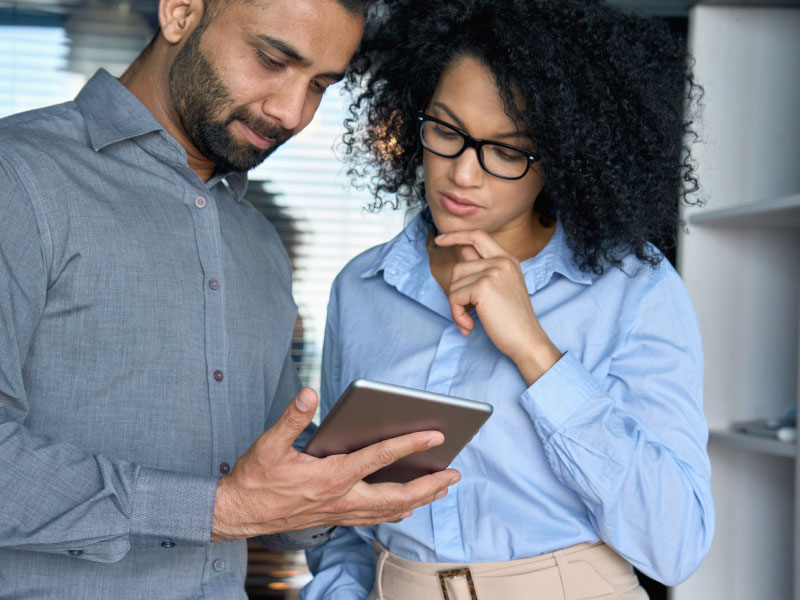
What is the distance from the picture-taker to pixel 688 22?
2574 mm

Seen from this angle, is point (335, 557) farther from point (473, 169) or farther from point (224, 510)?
point (473, 169)

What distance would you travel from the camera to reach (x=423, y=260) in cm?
166

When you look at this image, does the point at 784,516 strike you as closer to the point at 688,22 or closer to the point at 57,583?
the point at 688,22

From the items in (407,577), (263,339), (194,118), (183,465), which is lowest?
(407,577)

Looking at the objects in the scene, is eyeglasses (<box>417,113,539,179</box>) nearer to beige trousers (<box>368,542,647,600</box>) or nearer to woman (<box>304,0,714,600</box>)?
woman (<box>304,0,714,600</box>)

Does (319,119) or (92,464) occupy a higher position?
(319,119)

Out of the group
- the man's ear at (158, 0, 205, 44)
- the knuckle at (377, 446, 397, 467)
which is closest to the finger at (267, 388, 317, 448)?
the knuckle at (377, 446, 397, 467)

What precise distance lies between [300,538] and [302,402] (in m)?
0.64

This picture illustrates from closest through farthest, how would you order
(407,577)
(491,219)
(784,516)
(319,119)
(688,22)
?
(407,577) → (491,219) → (784,516) → (688,22) → (319,119)

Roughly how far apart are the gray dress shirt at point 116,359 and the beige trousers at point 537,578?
1.05 ft

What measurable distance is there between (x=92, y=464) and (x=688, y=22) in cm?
219

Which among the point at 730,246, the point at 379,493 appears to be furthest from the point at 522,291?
the point at 730,246

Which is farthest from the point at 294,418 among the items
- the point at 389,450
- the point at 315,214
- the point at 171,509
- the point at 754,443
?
the point at 315,214

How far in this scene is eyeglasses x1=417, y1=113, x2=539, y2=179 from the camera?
58.2 inches
